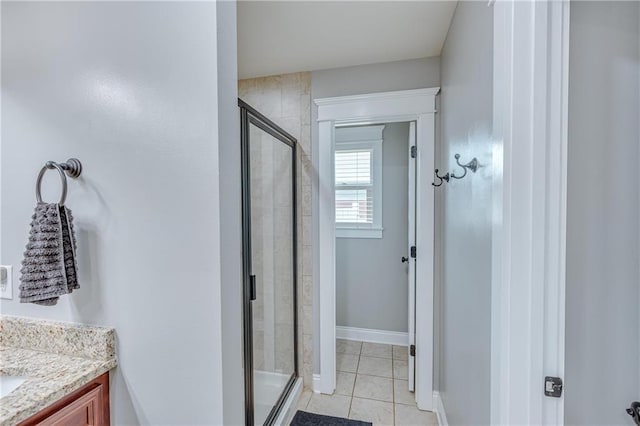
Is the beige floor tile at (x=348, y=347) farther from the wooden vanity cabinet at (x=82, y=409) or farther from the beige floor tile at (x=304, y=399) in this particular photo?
the wooden vanity cabinet at (x=82, y=409)

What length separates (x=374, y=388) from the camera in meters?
2.35

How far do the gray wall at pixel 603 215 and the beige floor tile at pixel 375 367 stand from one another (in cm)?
191

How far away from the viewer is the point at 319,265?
7.39ft

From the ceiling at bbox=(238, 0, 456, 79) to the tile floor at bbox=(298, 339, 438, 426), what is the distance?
8.05 ft

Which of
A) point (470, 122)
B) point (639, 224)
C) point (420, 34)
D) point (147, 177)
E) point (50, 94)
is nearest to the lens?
point (639, 224)

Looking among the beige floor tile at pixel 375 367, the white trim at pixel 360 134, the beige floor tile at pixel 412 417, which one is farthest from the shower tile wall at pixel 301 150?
the white trim at pixel 360 134

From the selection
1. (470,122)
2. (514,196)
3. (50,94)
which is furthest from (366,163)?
(50,94)

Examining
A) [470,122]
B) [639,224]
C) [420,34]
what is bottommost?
[639,224]

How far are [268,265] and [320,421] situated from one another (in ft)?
3.67

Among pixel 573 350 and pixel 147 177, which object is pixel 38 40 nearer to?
pixel 147 177

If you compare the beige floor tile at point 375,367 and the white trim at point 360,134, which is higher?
the white trim at point 360,134

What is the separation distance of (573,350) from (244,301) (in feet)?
4.19

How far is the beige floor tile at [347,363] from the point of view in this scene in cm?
263

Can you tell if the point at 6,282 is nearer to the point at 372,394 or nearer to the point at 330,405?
the point at 330,405
